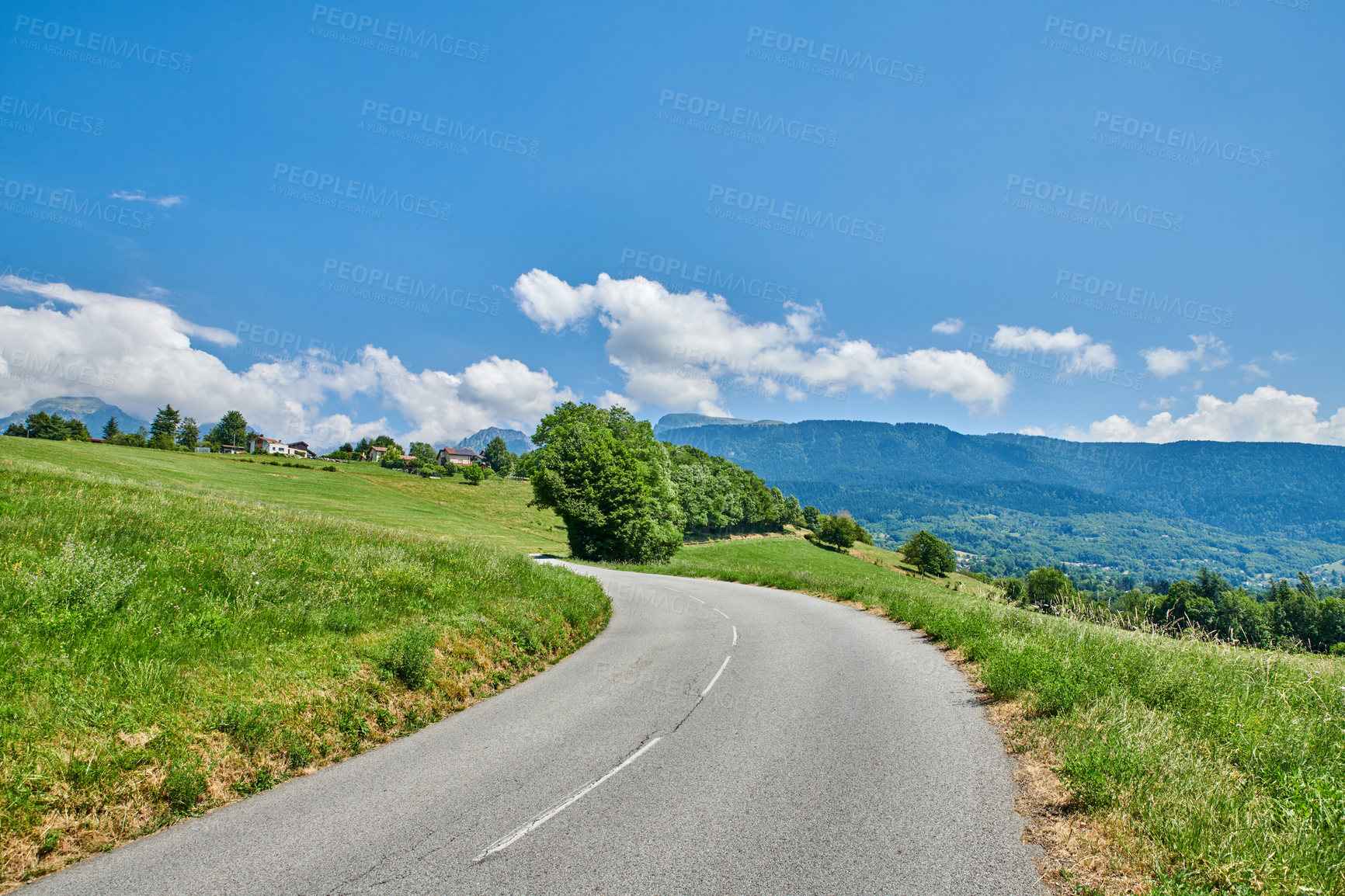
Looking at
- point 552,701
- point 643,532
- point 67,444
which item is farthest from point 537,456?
point 67,444

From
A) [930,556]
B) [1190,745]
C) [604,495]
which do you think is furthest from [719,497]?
[1190,745]

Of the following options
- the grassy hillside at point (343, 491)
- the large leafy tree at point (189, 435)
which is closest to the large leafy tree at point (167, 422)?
the large leafy tree at point (189, 435)

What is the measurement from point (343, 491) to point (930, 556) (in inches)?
3445

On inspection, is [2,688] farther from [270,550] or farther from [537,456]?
[537,456]

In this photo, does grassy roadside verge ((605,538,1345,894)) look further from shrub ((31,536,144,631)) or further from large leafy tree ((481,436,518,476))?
large leafy tree ((481,436,518,476))

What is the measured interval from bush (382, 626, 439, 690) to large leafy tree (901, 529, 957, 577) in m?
95.3

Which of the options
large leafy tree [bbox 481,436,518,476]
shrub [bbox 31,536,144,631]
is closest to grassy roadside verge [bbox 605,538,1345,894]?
shrub [bbox 31,536,144,631]

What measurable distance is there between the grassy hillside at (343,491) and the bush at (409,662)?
29.2 metres

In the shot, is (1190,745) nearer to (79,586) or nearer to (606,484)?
(79,586)

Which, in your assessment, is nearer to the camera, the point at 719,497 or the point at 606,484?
the point at 606,484

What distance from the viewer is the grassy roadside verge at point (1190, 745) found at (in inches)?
161

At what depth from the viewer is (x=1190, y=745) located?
608 cm

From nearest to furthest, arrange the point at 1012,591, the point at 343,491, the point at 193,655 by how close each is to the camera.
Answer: the point at 193,655
the point at 1012,591
the point at 343,491

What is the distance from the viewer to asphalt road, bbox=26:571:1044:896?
170 inches
